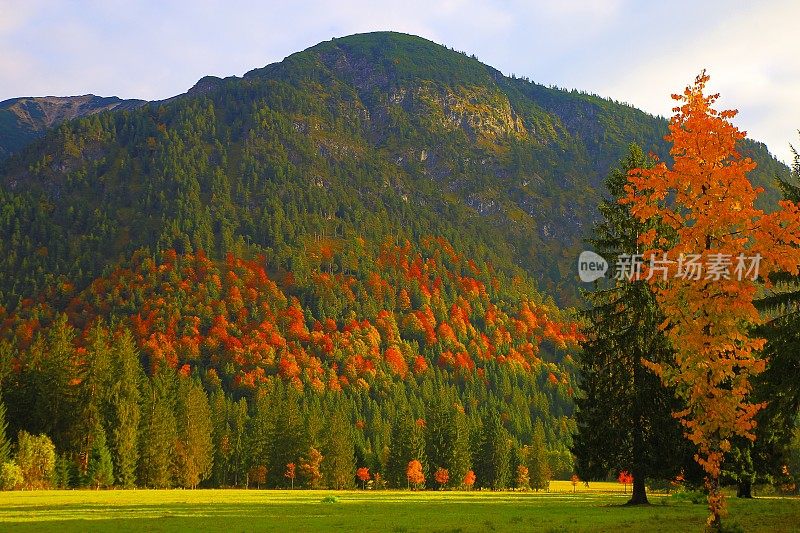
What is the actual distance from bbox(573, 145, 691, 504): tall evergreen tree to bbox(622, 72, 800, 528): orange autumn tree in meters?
17.5

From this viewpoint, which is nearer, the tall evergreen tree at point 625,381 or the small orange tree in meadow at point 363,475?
the tall evergreen tree at point 625,381

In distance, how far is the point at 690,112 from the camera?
23016 mm

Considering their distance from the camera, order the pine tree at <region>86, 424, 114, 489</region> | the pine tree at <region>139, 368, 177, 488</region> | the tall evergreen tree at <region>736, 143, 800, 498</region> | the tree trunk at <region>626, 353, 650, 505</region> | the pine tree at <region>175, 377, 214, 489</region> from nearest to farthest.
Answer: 1. the tall evergreen tree at <region>736, 143, 800, 498</region>
2. the tree trunk at <region>626, 353, 650, 505</region>
3. the pine tree at <region>86, 424, 114, 489</region>
4. the pine tree at <region>139, 368, 177, 488</region>
5. the pine tree at <region>175, 377, 214, 489</region>

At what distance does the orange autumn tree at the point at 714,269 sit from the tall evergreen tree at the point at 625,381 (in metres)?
17.5

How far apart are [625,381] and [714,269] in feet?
72.0

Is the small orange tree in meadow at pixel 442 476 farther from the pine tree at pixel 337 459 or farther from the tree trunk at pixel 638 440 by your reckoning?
the tree trunk at pixel 638 440

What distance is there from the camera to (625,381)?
41438mm

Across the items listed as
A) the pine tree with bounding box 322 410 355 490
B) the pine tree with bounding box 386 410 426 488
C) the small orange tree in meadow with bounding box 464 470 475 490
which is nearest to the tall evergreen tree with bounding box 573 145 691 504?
the pine tree with bounding box 322 410 355 490

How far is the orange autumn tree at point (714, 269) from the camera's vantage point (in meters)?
20.7

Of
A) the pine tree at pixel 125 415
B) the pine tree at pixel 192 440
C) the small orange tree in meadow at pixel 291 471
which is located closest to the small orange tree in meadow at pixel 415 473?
the small orange tree in meadow at pixel 291 471

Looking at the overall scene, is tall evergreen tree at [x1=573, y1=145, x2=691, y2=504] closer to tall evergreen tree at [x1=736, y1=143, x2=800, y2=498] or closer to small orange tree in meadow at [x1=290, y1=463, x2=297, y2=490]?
tall evergreen tree at [x1=736, y1=143, x2=800, y2=498]

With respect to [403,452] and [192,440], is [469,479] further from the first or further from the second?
[192,440]

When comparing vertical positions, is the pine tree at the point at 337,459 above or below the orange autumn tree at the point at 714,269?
below

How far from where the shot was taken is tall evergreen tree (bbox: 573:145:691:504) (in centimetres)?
3994
